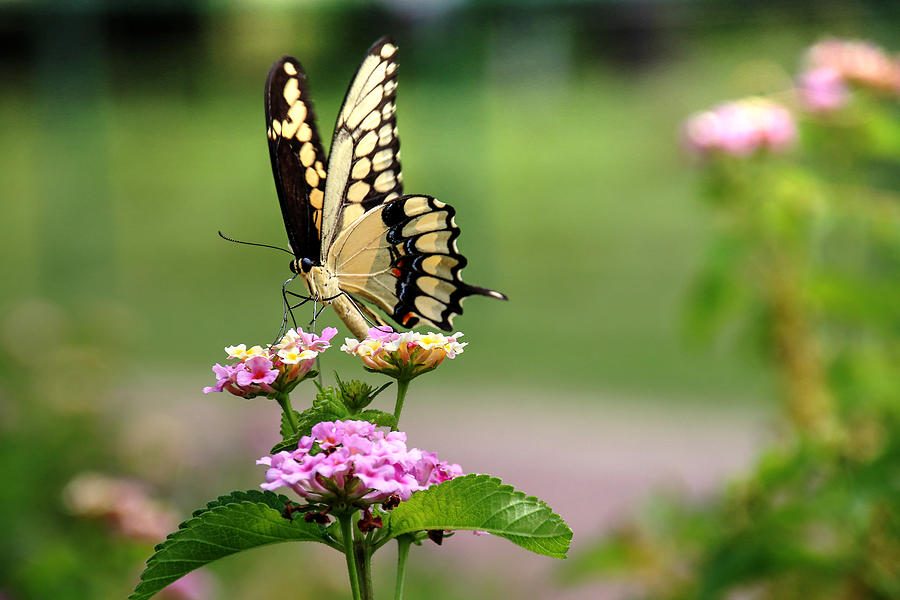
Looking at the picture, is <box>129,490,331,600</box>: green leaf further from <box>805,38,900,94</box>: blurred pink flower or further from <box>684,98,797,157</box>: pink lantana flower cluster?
<box>805,38,900,94</box>: blurred pink flower

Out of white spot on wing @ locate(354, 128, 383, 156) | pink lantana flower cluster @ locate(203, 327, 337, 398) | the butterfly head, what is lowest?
pink lantana flower cluster @ locate(203, 327, 337, 398)

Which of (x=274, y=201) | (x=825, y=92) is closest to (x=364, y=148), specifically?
(x=825, y=92)

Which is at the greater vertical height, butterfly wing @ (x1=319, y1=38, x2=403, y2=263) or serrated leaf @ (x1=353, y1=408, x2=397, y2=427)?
butterfly wing @ (x1=319, y1=38, x2=403, y2=263)

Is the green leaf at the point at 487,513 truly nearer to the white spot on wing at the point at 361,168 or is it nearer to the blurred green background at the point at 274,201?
the white spot on wing at the point at 361,168

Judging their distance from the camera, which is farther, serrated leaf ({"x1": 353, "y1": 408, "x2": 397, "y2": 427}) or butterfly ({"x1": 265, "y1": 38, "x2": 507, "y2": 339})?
butterfly ({"x1": 265, "y1": 38, "x2": 507, "y2": 339})

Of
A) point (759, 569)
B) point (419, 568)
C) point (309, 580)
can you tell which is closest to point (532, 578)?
point (419, 568)

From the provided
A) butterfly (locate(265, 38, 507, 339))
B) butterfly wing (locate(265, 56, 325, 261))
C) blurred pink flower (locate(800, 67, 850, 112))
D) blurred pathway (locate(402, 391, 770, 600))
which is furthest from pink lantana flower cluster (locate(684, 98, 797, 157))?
blurred pathway (locate(402, 391, 770, 600))

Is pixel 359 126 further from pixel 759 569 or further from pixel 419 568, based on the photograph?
pixel 419 568
